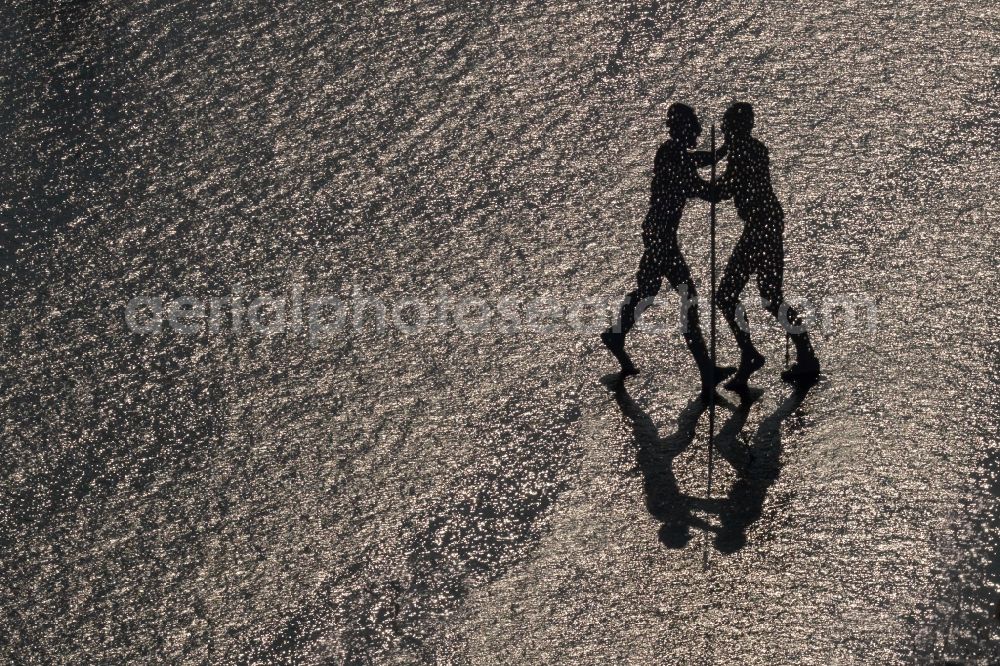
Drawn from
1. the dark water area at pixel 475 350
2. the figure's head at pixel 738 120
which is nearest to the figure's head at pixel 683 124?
the figure's head at pixel 738 120

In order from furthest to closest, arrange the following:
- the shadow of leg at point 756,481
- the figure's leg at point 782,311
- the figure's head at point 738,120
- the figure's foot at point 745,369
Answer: the figure's foot at point 745,369 → the figure's leg at point 782,311 → the figure's head at point 738,120 → the shadow of leg at point 756,481

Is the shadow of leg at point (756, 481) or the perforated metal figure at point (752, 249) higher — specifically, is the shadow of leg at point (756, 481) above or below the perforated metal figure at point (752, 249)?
below

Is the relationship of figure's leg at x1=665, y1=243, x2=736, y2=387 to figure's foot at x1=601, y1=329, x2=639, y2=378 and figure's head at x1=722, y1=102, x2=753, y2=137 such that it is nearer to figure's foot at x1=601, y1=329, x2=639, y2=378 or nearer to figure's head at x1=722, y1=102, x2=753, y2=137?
figure's foot at x1=601, y1=329, x2=639, y2=378

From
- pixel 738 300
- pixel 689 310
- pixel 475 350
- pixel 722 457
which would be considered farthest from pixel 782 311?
pixel 475 350

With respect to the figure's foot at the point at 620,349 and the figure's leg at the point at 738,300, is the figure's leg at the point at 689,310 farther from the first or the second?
the figure's foot at the point at 620,349

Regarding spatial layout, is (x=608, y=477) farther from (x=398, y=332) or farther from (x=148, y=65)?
(x=148, y=65)
